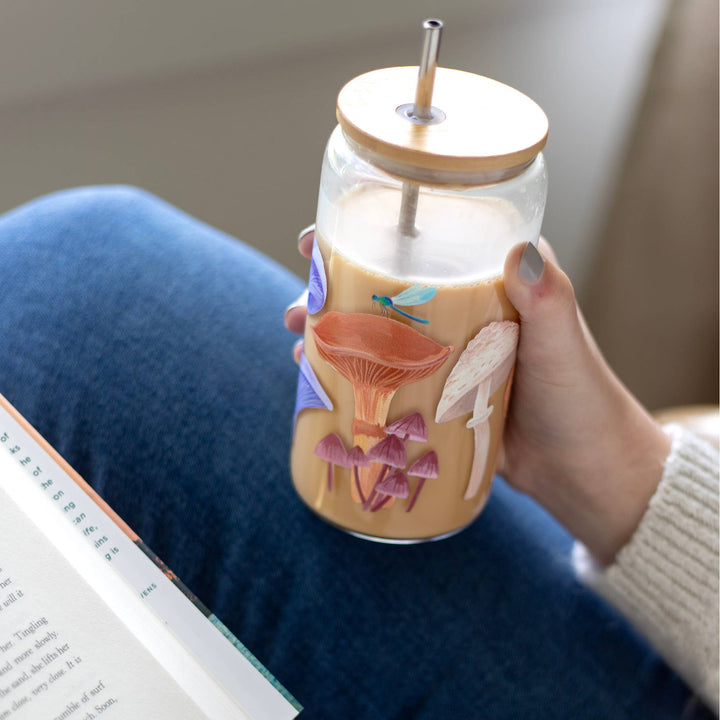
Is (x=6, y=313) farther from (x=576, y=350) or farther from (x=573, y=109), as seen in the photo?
(x=573, y=109)

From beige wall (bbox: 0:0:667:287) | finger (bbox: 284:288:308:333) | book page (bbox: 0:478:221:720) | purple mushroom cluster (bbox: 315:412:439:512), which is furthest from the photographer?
beige wall (bbox: 0:0:667:287)

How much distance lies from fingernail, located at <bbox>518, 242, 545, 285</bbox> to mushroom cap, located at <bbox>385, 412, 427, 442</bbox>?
0.31 ft

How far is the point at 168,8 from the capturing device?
1.07 metres

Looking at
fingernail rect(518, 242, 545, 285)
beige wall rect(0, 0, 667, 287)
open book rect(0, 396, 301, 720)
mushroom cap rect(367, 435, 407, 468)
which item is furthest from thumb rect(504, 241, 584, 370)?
beige wall rect(0, 0, 667, 287)

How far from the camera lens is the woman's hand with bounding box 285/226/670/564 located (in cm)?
55

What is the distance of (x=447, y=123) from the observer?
0.40 metres

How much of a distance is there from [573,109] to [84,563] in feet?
4.55

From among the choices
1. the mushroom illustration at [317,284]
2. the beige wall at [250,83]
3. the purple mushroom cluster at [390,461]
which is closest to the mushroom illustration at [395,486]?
the purple mushroom cluster at [390,461]

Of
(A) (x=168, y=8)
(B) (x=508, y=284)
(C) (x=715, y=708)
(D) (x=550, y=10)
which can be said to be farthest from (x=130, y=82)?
(C) (x=715, y=708)

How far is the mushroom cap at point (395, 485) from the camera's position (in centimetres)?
48

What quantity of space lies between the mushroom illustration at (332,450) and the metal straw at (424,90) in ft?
0.46

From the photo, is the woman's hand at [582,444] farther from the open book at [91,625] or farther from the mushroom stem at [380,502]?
the open book at [91,625]

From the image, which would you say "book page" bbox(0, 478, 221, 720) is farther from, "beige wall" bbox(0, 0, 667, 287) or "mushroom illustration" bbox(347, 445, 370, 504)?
"beige wall" bbox(0, 0, 667, 287)

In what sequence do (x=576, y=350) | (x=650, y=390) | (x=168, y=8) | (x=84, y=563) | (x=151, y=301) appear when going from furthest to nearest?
(x=650, y=390)
(x=168, y=8)
(x=151, y=301)
(x=576, y=350)
(x=84, y=563)
